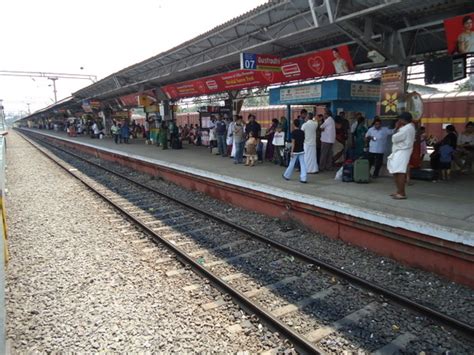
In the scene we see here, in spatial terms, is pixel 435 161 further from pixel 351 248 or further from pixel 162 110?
pixel 162 110

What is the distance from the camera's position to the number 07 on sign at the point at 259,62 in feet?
32.6

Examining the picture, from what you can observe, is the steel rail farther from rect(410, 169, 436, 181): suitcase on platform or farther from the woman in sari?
the woman in sari

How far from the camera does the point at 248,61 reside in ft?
33.0

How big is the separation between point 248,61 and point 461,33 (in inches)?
210

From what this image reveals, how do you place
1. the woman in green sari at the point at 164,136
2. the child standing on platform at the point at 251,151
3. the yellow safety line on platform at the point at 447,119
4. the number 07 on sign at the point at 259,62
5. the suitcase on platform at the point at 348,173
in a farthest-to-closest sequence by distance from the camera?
the woman in green sari at the point at 164,136, the yellow safety line on platform at the point at 447,119, the child standing on platform at the point at 251,151, the number 07 on sign at the point at 259,62, the suitcase on platform at the point at 348,173

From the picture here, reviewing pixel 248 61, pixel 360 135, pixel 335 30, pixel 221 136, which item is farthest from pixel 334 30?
pixel 221 136

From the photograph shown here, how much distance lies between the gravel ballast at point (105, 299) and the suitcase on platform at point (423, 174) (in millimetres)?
6431

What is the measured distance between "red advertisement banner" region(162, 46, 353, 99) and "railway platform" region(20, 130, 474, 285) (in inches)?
133

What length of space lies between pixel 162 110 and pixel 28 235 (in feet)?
48.3

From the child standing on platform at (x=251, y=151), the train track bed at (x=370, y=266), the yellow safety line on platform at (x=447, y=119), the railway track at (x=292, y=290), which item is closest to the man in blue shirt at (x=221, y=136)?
the child standing on platform at (x=251, y=151)

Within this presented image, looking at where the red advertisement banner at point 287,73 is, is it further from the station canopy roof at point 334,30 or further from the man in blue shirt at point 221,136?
the man in blue shirt at point 221,136

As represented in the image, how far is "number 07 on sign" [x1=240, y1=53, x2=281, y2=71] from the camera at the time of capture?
9930mm

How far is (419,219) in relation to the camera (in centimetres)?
512

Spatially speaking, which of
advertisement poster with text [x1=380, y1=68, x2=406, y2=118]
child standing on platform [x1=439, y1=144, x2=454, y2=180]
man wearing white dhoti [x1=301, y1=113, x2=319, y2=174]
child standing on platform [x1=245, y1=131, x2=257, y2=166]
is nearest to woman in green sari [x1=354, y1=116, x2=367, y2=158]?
advertisement poster with text [x1=380, y1=68, x2=406, y2=118]
